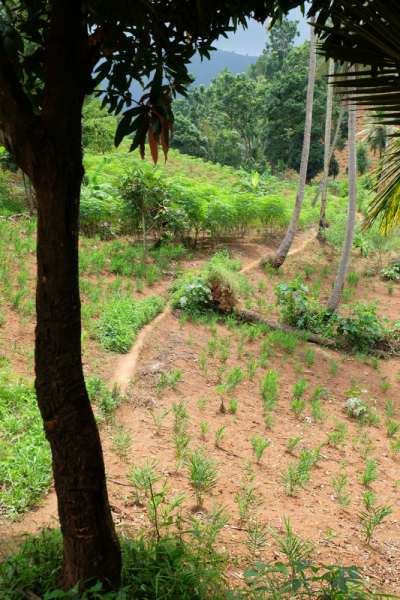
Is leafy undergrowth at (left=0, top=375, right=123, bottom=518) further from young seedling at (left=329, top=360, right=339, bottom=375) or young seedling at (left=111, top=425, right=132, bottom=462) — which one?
young seedling at (left=329, top=360, right=339, bottom=375)

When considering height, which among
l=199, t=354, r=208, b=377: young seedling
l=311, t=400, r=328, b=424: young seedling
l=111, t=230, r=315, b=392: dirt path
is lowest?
l=311, t=400, r=328, b=424: young seedling

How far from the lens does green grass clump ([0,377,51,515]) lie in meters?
2.88

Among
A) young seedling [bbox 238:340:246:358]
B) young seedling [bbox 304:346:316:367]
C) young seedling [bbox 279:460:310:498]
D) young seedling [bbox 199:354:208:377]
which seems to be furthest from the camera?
young seedling [bbox 304:346:316:367]

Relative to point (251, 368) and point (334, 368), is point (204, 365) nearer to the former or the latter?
point (251, 368)

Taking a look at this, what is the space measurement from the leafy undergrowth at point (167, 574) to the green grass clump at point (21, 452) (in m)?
0.44

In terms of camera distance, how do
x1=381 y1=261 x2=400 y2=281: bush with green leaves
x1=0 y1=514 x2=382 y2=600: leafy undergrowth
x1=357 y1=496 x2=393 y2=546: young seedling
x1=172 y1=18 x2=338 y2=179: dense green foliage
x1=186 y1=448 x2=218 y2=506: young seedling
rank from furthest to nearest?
x1=172 y1=18 x2=338 y2=179: dense green foliage
x1=381 y1=261 x2=400 y2=281: bush with green leaves
x1=186 y1=448 x2=218 y2=506: young seedling
x1=357 y1=496 x2=393 y2=546: young seedling
x1=0 y1=514 x2=382 y2=600: leafy undergrowth

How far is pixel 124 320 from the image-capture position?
623 centimetres

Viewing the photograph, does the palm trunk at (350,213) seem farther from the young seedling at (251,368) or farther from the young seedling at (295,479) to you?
the young seedling at (295,479)

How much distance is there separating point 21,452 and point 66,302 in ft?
7.26

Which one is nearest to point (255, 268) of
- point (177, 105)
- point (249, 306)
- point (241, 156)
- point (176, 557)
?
point (249, 306)

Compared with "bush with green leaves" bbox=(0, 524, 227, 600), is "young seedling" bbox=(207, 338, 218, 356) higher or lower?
lower

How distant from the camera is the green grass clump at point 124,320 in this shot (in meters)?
5.71

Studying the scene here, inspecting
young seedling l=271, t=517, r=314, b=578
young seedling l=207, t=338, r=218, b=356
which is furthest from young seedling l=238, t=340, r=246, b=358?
young seedling l=271, t=517, r=314, b=578

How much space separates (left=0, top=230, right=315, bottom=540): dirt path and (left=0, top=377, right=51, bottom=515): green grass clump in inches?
3.3
